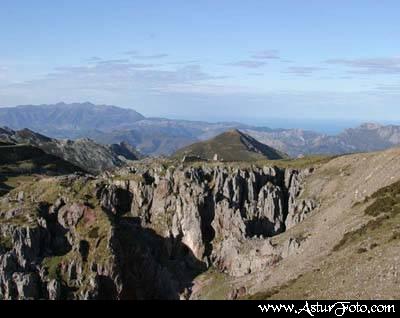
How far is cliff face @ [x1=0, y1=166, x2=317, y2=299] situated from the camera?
391ft

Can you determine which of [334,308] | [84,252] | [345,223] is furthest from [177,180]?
[334,308]

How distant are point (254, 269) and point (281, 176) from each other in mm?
39690

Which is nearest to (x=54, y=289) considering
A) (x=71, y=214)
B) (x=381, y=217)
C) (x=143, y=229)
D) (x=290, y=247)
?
(x=71, y=214)

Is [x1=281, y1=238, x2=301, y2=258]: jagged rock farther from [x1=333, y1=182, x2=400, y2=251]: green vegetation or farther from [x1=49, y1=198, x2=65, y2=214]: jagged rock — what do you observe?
[x1=49, y1=198, x2=65, y2=214]: jagged rock

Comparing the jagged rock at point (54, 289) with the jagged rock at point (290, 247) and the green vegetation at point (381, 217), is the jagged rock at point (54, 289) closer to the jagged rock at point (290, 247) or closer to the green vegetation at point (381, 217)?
the jagged rock at point (290, 247)
